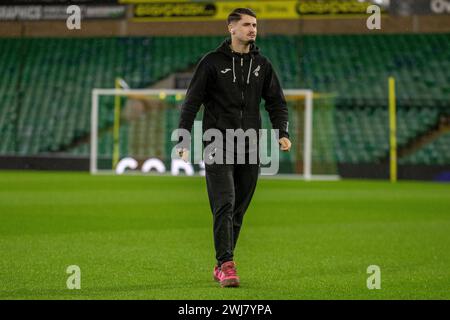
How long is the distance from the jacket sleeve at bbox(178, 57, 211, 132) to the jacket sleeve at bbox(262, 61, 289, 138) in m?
0.49

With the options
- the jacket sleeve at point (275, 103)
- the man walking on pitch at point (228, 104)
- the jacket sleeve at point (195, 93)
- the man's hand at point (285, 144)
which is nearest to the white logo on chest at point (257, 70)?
the man walking on pitch at point (228, 104)

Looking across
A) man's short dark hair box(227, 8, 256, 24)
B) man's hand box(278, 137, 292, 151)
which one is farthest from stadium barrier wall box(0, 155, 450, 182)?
man's short dark hair box(227, 8, 256, 24)

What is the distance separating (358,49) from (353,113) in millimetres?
3210

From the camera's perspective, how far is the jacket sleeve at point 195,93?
6781mm

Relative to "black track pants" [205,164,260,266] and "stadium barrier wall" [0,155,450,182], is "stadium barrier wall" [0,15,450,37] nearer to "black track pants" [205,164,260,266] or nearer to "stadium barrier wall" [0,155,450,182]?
"stadium barrier wall" [0,155,450,182]

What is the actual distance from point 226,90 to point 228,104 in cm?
→ 10

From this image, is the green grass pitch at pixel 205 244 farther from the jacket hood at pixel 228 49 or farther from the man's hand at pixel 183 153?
the jacket hood at pixel 228 49

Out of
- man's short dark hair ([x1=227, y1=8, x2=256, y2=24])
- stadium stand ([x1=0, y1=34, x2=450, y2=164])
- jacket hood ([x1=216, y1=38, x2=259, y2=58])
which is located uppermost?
stadium stand ([x1=0, y1=34, x2=450, y2=164])

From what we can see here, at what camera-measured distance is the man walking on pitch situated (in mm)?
6734

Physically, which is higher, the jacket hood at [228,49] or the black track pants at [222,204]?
the jacket hood at [228,49]

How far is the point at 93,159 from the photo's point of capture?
968 inches
